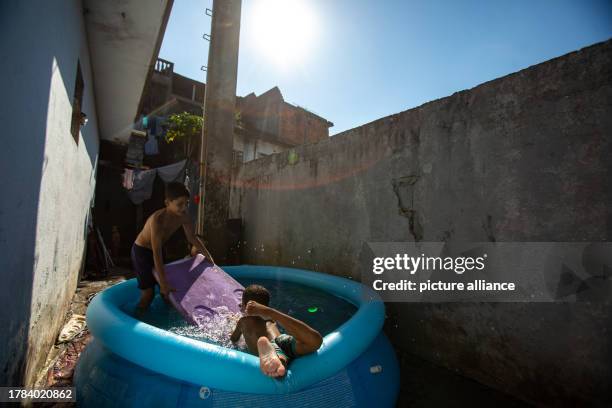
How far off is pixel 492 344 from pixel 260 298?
7.46ft

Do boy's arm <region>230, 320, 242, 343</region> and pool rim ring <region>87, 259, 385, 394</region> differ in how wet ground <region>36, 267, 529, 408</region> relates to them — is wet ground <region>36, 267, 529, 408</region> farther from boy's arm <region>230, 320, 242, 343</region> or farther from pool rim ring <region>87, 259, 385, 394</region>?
boy's arm <region>230, 320, 242, 343</region>

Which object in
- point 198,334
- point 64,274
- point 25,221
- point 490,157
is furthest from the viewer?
point 64,274

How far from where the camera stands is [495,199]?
2789 millimetres

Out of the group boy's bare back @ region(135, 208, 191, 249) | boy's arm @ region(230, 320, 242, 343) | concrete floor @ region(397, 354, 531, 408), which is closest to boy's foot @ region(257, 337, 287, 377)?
boy's arm @ region(230, 320, 242, 343)

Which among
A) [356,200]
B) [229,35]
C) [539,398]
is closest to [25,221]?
[356,200]

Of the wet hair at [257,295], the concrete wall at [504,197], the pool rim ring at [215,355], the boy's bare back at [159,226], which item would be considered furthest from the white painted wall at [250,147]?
the pool rim ring at [215,355]

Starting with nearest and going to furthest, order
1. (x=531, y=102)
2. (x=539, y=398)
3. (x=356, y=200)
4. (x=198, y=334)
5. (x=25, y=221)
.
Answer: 1. (x=25, y=221)
2. (x=539, y=398)
3. (x=531, y=102)
4. (x=198, y=334)
5. (x=356, y=200)

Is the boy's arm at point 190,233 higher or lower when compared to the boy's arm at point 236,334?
higher

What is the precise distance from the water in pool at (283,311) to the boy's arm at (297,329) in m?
0.98

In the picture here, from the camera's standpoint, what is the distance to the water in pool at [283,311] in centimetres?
312

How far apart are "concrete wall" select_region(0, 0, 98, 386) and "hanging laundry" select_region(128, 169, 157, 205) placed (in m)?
7.49

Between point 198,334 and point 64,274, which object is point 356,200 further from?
point 64,274

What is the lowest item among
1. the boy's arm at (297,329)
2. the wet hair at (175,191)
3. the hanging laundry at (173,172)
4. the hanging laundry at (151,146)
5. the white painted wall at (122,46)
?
the boy's arm at (297,329)

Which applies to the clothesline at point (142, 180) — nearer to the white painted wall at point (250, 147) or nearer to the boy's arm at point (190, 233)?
the white painted wall at point (250, 147)
